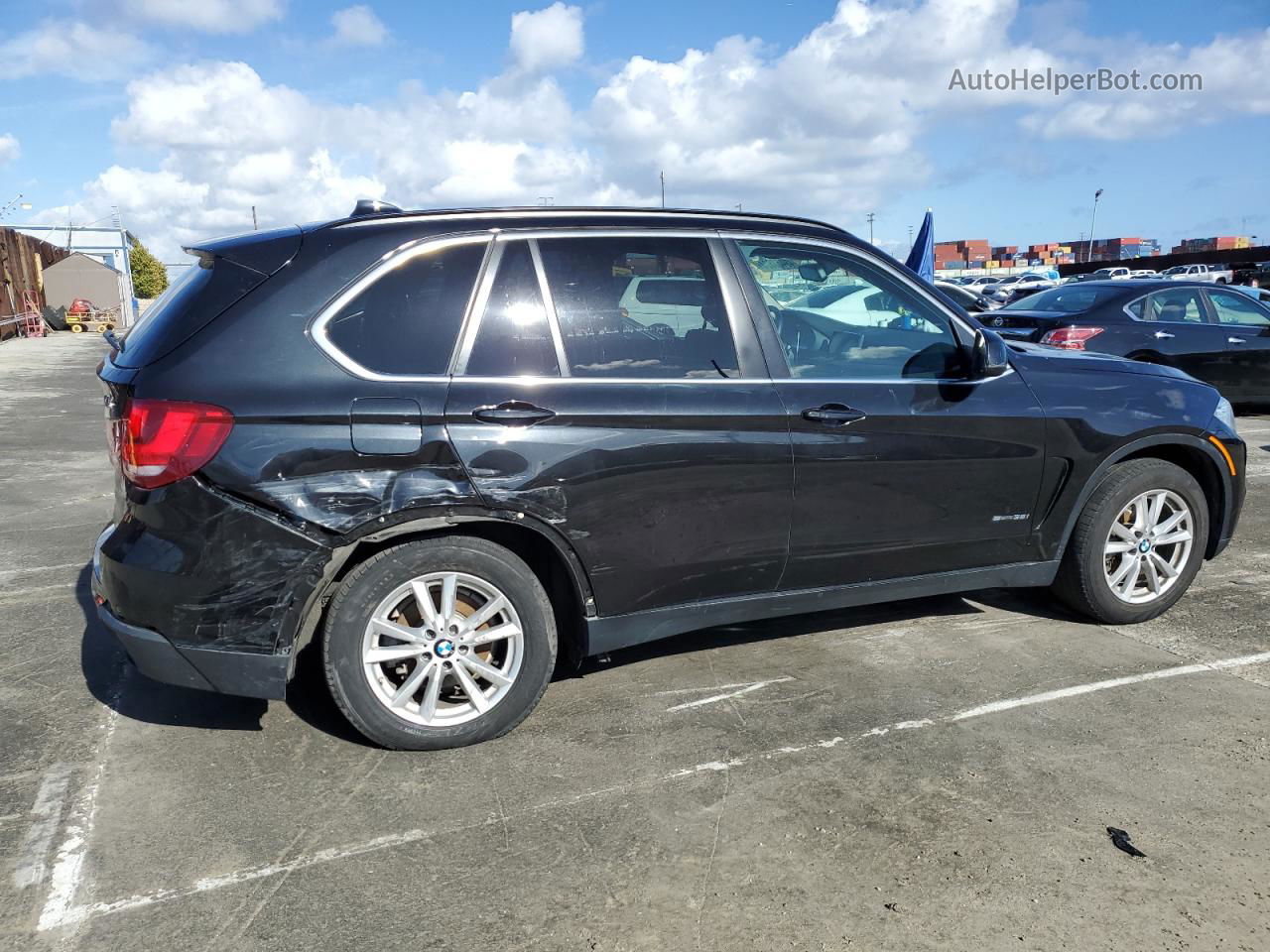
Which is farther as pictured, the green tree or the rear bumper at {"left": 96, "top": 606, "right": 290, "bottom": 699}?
the green tree

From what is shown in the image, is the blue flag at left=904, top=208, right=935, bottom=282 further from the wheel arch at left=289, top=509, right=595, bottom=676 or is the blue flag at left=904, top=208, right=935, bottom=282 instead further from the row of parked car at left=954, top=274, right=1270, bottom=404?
the wheel arch at left=289, top=509, right=595, bottom=676

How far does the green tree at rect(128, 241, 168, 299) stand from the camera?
7644 centimetres

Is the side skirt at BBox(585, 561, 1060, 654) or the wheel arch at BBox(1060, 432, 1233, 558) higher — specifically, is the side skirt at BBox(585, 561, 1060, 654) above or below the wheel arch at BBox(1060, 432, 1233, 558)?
below

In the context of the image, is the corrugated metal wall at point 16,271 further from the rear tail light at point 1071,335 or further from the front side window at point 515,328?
the front side window at point 515,328

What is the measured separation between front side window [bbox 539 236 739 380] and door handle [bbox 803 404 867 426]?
34 centimetres

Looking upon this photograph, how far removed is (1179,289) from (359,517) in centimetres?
1046

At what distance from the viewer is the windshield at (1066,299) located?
10.8 m

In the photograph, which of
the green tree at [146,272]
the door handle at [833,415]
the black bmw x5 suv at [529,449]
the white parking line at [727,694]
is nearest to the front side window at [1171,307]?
the black bmw x5 suv at [529,449]

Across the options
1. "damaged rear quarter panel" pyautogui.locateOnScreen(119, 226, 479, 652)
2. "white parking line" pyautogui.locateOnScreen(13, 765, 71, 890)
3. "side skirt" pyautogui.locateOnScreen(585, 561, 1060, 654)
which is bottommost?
"white parking line" pyautogui.locateOnScreen(13, 765, 71, 890)

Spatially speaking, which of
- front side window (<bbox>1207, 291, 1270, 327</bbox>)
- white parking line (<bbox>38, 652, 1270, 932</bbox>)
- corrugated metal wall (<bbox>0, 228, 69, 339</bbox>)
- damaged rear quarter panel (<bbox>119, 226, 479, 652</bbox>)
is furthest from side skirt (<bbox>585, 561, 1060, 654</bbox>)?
corrugated metal wall (<bbox>0, 228, 69, 339</bbox>)

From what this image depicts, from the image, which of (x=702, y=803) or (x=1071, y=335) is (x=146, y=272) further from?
(x=702, y=803)

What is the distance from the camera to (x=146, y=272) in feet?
261

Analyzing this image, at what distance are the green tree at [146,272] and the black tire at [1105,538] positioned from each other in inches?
3188

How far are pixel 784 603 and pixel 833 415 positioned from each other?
30.5 inches
